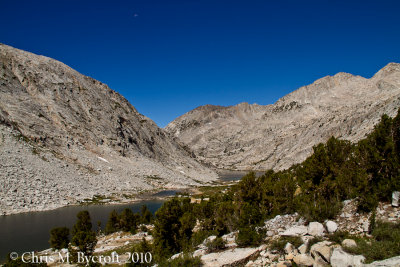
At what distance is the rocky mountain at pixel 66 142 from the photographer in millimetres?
60312

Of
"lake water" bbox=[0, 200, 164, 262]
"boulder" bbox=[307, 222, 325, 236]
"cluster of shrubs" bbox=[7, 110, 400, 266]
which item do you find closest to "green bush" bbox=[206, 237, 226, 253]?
"cluster of shrubs" bbox=[7, 110, 400, 266]

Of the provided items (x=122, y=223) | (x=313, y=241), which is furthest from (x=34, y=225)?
(x=313, y=241)

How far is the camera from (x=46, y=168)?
66562 millimetres

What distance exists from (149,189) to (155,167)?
25.3 meters

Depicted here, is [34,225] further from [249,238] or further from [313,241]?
[313,241]

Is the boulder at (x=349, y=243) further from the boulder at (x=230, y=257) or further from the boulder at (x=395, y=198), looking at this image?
the boulder at (x=395, y=198)

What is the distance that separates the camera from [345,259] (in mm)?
10578

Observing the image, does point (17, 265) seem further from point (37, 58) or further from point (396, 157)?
point (37, 58)

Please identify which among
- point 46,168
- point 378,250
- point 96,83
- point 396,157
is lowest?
point 378,250

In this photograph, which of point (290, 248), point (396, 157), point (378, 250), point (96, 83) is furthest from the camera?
point (96, 83)

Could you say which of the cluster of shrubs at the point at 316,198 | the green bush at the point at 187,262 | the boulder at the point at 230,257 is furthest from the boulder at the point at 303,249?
the green bush at the point at 187,262

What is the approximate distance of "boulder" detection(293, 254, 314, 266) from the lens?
11625 mm

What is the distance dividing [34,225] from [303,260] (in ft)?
153

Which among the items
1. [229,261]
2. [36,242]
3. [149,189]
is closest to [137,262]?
[229,261]
